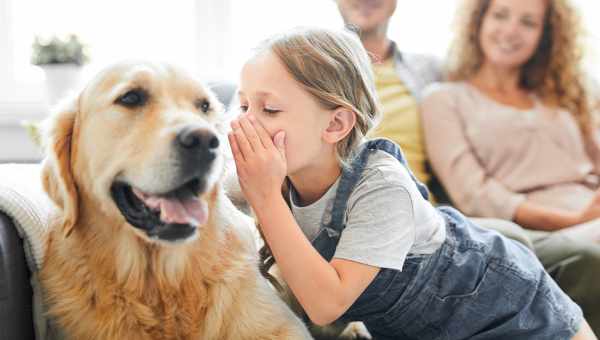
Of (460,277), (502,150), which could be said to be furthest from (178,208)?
(502,150)

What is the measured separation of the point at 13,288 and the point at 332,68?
0.70m

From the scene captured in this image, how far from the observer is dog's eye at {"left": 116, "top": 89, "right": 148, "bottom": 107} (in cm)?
113

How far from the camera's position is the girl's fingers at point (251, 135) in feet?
3.69

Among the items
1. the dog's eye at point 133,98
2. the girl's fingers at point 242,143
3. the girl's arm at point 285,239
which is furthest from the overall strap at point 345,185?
the dog's eye at point 133,98

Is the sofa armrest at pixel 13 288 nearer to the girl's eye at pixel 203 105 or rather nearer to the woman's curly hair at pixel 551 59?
the girl's eye at pixel 203 105

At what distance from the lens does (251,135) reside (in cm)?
113

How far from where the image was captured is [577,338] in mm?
1380

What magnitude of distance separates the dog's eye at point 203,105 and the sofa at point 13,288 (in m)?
0.39

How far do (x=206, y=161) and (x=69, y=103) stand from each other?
1.15 feet

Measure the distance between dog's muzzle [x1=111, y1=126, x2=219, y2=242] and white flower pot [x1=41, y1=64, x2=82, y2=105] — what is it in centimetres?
155

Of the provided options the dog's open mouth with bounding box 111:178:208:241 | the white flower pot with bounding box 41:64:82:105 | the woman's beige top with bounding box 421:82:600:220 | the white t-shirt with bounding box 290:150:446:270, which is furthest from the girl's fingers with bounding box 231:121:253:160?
the white flower pot with bounding box 41:64:82:105

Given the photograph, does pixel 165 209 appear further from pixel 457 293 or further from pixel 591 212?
pixel 591 212

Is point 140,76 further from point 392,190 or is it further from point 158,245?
point 392,190

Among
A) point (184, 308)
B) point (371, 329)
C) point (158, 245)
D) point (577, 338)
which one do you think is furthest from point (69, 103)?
point (577, 338)
